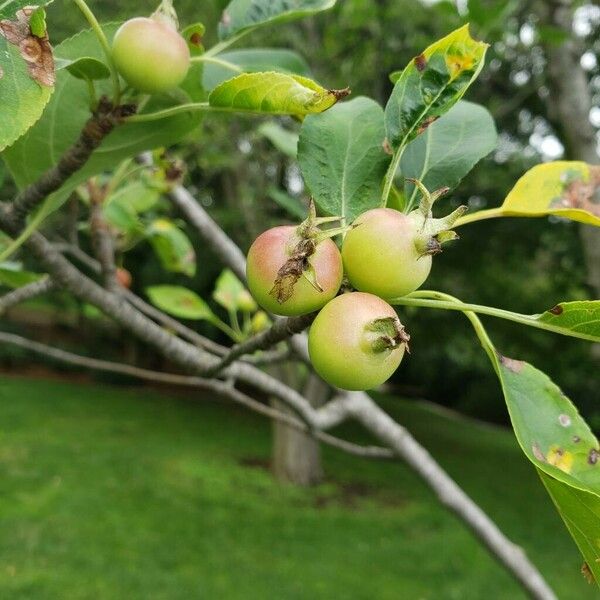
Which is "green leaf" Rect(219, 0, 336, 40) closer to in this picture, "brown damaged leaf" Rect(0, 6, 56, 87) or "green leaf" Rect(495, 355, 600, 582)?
"brown damaged leaf" Rect(0, 6, 56, 87)

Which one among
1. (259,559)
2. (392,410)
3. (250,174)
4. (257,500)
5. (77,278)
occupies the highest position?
(77,278)

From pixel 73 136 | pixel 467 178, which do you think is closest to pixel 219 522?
pixel 467 178

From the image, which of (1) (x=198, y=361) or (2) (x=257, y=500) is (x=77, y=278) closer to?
(1) (x=198, y=361)

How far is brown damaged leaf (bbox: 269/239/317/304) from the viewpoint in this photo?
2.32ft

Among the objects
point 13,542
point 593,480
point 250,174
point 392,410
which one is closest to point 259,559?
point 13,542

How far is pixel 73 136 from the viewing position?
113cm

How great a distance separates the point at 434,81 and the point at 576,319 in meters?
0.33

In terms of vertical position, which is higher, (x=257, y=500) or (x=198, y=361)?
(x=198, y=361)

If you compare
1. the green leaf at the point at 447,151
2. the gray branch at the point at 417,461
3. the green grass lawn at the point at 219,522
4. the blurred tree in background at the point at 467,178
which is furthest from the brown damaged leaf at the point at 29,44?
the green grass lawn at the point at 219,522

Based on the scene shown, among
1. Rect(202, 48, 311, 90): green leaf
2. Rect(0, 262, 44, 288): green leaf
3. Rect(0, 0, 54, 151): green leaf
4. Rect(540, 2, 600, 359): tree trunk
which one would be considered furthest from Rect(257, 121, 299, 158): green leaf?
Rect(540, 2, 600, 359): tree trunk

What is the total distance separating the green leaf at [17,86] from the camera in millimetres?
759

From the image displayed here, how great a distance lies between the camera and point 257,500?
30.6 feet

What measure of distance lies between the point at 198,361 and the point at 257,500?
8.28 m

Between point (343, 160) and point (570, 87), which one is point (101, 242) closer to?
point (343, 160)
